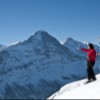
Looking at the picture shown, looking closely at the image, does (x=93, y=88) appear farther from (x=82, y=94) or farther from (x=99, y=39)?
(x=99, y=39)

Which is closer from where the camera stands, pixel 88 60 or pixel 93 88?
pixel 93 88

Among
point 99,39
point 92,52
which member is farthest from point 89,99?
point 99,39

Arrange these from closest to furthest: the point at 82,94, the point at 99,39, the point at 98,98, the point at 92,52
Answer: the point at 98,98 < the point at 82,94 < the point at 92,52 < the point at 99,39

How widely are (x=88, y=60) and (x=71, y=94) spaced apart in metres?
4.19

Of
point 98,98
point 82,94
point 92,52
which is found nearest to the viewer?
point 98,98

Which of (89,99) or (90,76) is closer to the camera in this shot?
(89,99)

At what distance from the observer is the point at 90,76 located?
26.4 m

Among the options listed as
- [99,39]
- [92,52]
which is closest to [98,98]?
[92,52]

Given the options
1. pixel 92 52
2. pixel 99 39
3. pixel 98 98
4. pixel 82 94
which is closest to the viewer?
pixel 98 98

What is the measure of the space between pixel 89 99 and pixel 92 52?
21.4 feet

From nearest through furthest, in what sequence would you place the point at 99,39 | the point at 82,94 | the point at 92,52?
the point at 82,94
the point at 92,52
the point at 99,39

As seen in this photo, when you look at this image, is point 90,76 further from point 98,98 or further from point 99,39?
point 98,98

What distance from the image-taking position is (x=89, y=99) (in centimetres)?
1952

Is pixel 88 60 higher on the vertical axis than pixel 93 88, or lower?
higher
